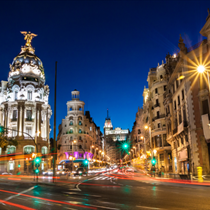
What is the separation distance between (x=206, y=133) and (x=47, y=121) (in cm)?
6565

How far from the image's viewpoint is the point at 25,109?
82.7 m

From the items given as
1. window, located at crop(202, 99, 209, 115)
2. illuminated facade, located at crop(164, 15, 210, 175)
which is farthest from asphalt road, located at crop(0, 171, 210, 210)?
window, located at crop(202, 99, 209, 115)

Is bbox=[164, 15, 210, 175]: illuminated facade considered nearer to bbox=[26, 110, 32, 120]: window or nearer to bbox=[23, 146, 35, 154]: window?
bbox=[23, 146, 35, 154]: window

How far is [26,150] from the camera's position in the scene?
78938 millimetres

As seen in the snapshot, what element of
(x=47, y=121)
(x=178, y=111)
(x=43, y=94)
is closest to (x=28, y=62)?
(x=43, y=94)

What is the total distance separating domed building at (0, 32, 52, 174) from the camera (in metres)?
78.4

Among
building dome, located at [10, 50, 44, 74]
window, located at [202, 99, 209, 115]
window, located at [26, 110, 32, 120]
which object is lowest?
window, located at [202, 99, 209, 115]

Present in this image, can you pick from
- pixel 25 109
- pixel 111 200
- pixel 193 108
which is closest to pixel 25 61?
pixel 25 109

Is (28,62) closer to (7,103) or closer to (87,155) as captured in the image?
(7,103)

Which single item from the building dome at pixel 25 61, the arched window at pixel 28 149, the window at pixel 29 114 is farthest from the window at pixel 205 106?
the building dome at pixel 25 61

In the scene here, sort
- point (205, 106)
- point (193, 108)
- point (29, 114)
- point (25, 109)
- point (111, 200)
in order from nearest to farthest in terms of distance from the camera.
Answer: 1. point (111, 200)
2. point (205, 106)
3. point (193, 108)
4. point (25, 109)
5. point (29, 114)

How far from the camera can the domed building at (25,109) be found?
257 ft

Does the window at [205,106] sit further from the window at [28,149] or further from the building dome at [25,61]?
the building dome at [25,61]

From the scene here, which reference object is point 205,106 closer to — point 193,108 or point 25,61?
point 193,108
